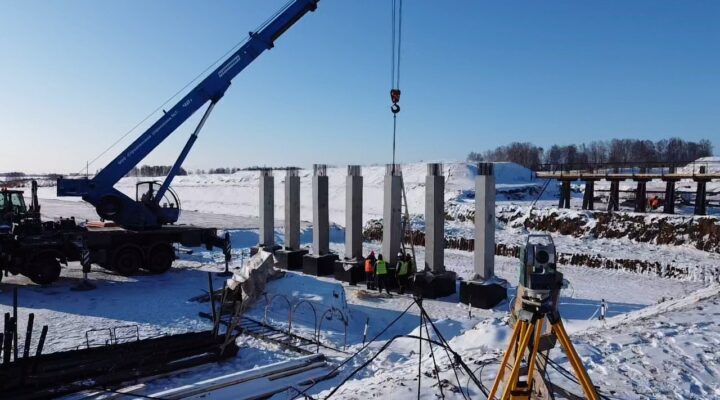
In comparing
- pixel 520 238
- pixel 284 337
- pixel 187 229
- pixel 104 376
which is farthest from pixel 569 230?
pixel 104 376

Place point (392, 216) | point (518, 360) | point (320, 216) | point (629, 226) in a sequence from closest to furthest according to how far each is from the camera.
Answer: point (518, 360) → point (392, 216) → point (320, 216) → point (629, 226)

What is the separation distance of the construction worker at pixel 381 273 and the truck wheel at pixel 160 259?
677cm

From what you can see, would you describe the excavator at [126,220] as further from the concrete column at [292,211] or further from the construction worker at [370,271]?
the construction worker at [370,271]

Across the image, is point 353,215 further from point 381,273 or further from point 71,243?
point 71,243

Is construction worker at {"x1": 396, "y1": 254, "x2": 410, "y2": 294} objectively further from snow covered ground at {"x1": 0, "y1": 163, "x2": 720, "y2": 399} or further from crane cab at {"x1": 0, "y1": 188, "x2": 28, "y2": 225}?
crane cab at {"x1": 0, "y1": 188, "x2": 28, "y2": 225}

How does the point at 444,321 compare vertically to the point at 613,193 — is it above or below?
below

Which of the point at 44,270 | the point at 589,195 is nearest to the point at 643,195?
the point at 589,195

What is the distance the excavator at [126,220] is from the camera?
45.7ft

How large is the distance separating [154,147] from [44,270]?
16.2 feet

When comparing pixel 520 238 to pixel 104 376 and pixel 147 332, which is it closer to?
pixel 147 332

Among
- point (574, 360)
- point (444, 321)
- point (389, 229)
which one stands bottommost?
point (444, 321)

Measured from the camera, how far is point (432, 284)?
1375 centimetres

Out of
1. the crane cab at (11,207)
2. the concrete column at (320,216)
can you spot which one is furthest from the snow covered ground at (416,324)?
the concrete column at (320,216)

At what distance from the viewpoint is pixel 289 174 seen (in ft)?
60.4
